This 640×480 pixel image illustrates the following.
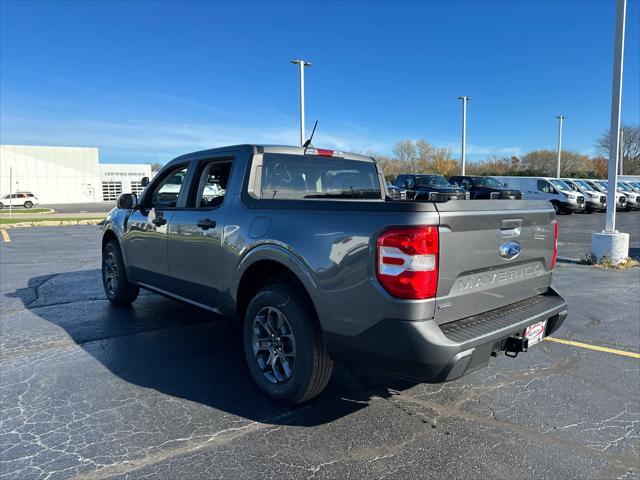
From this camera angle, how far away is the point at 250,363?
12.1ft

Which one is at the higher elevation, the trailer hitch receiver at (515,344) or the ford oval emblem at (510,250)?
the ford oval emblem at (510,250)

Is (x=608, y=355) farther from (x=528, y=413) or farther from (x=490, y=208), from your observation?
(x=490, y=208)

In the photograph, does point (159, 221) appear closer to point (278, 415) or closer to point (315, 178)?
point (315, 178)

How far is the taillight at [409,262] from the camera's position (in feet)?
8.64

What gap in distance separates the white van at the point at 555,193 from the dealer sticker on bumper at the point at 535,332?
2284 cm

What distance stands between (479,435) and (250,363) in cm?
170

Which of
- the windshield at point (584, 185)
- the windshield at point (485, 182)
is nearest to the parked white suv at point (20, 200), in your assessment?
the windshield at point (485, 182)

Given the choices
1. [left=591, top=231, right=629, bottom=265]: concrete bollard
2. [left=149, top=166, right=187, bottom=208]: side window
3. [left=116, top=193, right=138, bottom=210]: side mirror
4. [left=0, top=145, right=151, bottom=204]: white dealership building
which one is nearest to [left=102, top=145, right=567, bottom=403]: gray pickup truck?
[left=149, top=166, right=187, bottom=208]: side window

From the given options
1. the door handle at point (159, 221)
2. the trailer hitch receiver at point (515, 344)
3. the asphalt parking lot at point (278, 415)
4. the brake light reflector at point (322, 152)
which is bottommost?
the asphalt parking lot at point (278, 415)

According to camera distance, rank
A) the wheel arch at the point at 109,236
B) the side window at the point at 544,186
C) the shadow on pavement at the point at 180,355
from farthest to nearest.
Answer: the side window at the point at 544,186 → the wheel arch at the point at 109,236 → the shadow on pavement at the point at 180,355

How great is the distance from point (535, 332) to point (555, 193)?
25.0 metres

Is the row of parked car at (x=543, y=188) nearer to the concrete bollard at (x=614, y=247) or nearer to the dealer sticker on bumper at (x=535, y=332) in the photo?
the concrete bollard at (x=614, y=247)

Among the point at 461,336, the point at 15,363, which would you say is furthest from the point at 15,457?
the point at 461,336

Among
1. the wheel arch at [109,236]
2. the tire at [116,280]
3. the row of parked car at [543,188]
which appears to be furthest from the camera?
the row of parked car at [543,188]
